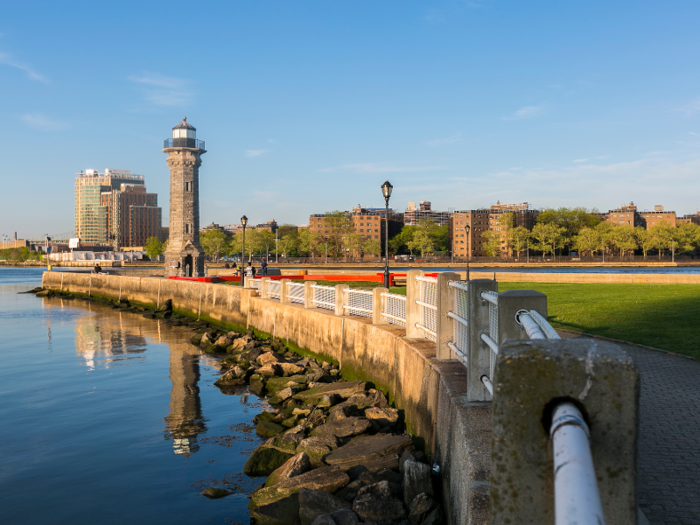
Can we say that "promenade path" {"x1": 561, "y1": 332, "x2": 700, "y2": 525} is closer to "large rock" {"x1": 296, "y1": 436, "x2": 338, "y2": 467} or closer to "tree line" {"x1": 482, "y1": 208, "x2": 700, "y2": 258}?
"large rock" {"x1": 296, "y1": 436, "x2": 338, "y2": 467}

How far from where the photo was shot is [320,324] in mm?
16594

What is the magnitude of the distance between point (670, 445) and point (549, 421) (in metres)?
4.98

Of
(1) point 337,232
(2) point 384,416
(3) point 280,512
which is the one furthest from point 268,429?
(1) point 337,232

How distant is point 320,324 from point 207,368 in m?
4.97

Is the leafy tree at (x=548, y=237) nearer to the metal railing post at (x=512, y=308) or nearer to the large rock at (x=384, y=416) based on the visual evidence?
the large rock at (x=384, y=416)

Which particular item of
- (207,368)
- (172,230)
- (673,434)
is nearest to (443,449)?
(673,434)

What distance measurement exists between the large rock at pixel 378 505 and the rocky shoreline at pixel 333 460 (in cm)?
1

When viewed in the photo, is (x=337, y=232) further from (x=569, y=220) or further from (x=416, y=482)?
(x=416, y=482)

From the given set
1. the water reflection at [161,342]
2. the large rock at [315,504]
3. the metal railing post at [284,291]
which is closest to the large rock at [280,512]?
the large rock at [315,504]

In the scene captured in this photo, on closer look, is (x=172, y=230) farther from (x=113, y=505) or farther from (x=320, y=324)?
(x=113, y=505)

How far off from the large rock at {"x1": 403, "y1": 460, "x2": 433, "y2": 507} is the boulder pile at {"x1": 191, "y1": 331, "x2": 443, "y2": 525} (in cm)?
1

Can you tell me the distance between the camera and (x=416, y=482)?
6.39 meters

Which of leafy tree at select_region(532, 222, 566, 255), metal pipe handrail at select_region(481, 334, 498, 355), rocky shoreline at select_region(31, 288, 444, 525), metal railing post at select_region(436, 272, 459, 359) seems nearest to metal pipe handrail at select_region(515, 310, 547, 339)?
metal pipe handrail at select_region(481, 334, 498, 355)

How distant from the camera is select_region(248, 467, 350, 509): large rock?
728cm
